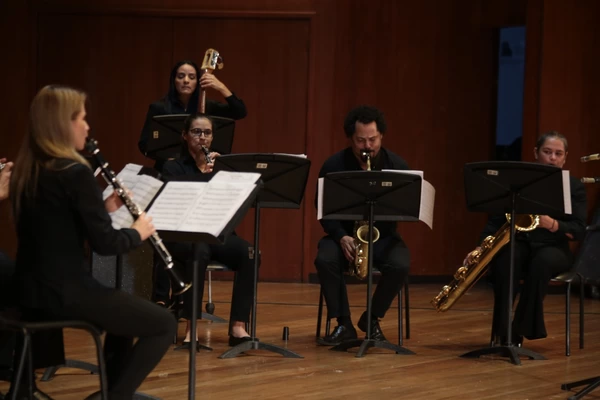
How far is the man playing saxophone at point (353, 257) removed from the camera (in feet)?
16.4

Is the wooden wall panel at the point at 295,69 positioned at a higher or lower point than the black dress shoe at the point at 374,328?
higher

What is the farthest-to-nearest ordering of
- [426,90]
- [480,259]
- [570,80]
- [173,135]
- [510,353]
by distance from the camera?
[426,90], [570,80], [173,135], [480,259], [510,353]

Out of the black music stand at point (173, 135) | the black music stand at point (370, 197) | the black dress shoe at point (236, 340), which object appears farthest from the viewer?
the black music stand at point (173, 135)

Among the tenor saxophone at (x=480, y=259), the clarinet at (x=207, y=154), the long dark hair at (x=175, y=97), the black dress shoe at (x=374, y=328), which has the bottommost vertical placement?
the black dress shoe at (x=374, y=328)

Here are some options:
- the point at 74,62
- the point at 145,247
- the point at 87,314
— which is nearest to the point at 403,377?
the point at 145,247

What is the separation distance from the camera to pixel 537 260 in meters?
4.86

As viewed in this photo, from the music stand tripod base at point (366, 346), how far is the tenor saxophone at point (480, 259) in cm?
67

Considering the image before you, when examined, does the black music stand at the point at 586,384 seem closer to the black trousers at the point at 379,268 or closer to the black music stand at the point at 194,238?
the black trousers at the point at 379,268

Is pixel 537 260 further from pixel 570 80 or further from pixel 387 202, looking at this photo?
pixel 570 80

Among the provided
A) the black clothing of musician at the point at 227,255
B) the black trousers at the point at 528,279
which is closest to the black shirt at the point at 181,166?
the black clothing of musician at the point at 227,255

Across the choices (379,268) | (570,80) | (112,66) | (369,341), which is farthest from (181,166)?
(570,80)

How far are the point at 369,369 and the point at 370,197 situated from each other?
838mm

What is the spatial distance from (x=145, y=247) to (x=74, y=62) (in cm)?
321

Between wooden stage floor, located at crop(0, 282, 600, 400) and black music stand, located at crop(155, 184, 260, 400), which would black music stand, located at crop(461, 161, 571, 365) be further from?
black music stand, located at crop(155, 184, 260, 400)
